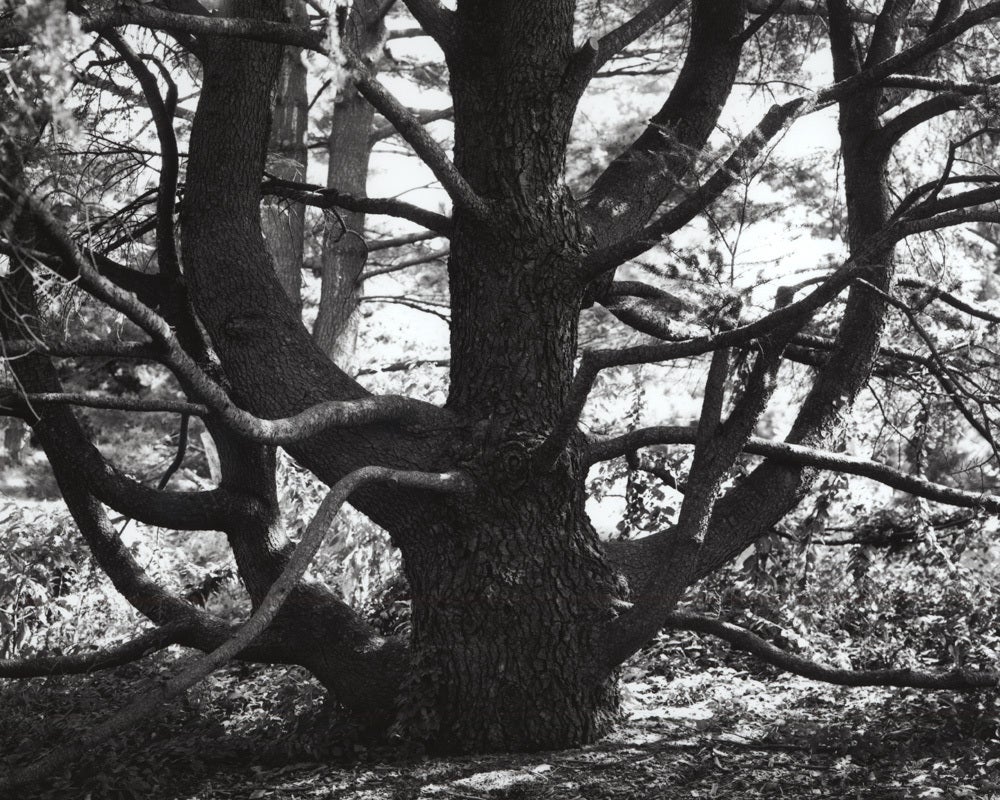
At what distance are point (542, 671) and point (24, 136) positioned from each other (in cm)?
273

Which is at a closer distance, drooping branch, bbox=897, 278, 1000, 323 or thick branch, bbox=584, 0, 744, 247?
drooping branch, bbox=897, 278, 1000, 323

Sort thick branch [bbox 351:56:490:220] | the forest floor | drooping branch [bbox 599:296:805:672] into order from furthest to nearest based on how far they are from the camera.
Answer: drooping branch [bbox 599:296:805:672] < the forest floor < thick branch [bbox 351:56:490:220]

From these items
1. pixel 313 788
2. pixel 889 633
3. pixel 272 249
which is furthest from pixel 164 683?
pixel 272 249

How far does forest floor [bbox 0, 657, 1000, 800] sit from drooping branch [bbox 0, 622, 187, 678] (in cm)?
38

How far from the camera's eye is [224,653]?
3.29 meters

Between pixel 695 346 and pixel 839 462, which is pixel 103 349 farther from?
pixel 839 462

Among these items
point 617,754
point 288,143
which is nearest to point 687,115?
point 617,754

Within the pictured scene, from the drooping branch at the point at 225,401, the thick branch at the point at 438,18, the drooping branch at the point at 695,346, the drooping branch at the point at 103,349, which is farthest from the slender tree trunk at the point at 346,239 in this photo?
the drooping branch at the point at 103,349

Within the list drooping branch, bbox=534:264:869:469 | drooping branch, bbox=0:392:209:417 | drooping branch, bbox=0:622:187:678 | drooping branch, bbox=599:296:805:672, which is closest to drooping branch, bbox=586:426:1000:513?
drooping branch, bbox=599:296:805:672

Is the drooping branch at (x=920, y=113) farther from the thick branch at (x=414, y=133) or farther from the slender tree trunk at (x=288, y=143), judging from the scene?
the slender tree trunk at (x=288, y=143)

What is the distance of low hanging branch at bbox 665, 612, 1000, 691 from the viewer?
4.30 meters

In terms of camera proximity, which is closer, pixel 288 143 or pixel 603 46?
pixel 603 46

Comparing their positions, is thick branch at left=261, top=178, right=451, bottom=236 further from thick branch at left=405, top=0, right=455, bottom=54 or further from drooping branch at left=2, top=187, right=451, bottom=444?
drooping branch at left=2, top=187, right=451, bottom=444

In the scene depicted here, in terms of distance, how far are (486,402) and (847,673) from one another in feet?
6.42
